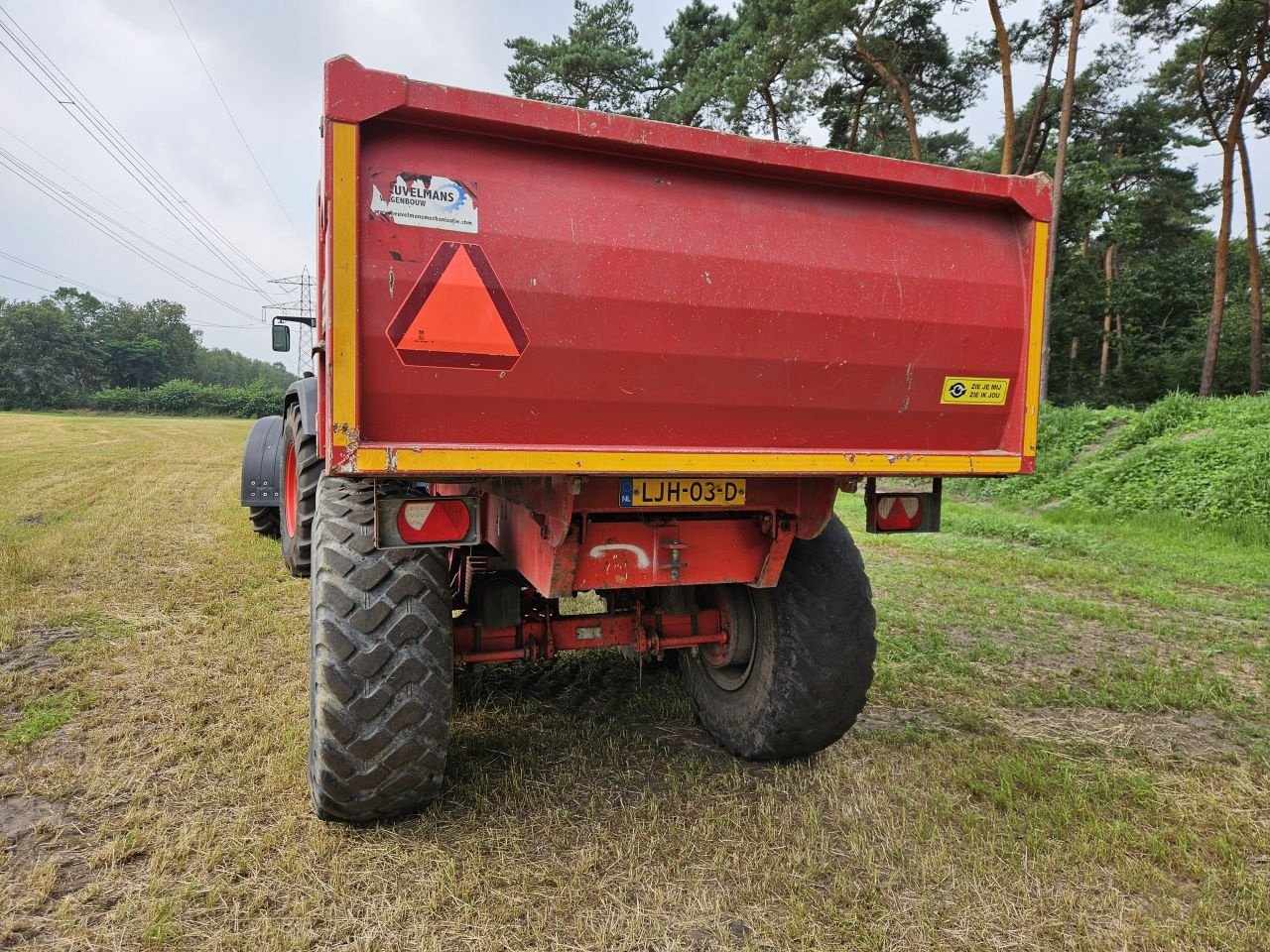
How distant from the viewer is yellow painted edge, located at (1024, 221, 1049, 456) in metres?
2.39

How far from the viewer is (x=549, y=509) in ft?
7.33

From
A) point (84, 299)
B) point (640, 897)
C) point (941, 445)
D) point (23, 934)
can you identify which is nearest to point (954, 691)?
point (941, 445)

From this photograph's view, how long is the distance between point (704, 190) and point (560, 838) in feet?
6.82

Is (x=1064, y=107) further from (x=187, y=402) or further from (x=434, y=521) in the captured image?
(x=187, y=402)

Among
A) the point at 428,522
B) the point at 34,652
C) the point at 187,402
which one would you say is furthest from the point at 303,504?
the point at 187,402

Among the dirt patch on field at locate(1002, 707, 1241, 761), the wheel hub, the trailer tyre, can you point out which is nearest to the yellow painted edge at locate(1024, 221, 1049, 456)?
the trailer tyre

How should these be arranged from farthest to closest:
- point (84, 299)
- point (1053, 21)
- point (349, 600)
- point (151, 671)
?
1. point (84, 299)
2. point (1053, 21)
3. point (151, 671)
4. point (349, 600)

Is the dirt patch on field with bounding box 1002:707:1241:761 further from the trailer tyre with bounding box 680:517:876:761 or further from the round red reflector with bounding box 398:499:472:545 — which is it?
the round red reflector with bounding box 398:499:472:545

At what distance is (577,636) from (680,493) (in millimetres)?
943

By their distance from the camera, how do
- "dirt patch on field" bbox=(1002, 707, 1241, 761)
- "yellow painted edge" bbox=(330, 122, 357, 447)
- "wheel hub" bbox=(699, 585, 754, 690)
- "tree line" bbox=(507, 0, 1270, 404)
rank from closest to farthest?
"yellow painted edge" bbox=(330, 122, 357, 447) < "wheel hub" bbox=(699, 585, 754, 690) < "dirt patch on field" bbox=(1002, 707, 1241, 761) < "tree line" bbox=(507, 0, 1270, 404)

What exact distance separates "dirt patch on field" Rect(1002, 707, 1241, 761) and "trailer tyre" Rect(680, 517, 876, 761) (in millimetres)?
1055

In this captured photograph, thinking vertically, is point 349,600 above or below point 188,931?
above

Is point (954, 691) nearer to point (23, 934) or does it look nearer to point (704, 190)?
point (704, 190)

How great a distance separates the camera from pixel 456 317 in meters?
1.91
